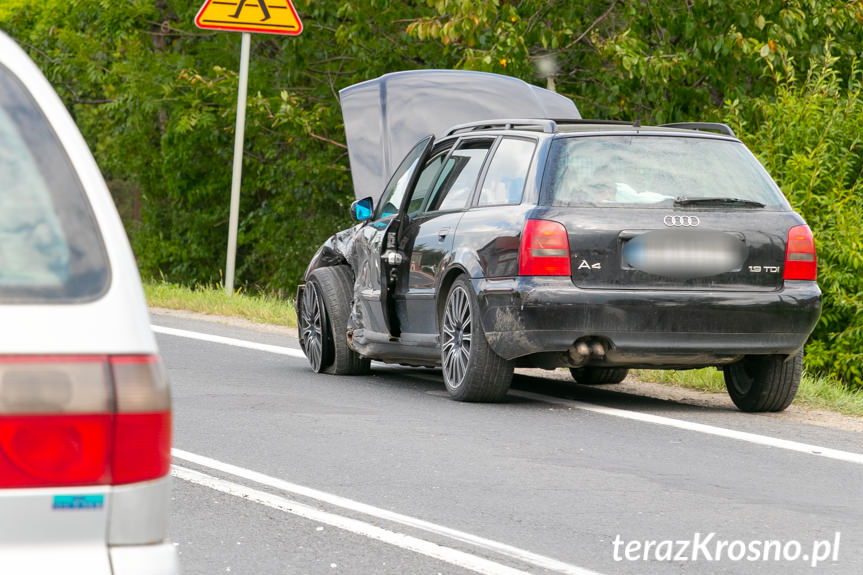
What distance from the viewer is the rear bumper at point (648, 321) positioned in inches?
324

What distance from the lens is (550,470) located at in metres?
6.77

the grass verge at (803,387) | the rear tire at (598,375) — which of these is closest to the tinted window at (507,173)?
the rear tire at (598,375)

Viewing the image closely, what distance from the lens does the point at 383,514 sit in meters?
5.77

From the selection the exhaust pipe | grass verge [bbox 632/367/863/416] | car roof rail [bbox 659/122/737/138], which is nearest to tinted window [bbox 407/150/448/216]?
car roof rail [bbox 659/122/737/138]

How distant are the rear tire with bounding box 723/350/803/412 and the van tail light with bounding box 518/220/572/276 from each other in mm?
1369

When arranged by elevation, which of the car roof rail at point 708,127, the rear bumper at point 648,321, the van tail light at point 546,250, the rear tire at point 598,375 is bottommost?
the rear tire at point 598,375

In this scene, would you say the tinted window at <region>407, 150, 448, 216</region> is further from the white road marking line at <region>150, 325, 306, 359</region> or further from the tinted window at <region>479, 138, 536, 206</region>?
the white road marking line at <region>150, 325, 306, 359</region>

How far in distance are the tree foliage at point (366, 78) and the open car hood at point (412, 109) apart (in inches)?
96.4

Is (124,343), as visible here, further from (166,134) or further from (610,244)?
(166,134)

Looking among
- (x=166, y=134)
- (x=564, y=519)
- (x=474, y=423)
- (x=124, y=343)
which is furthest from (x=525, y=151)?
(x=166, y=134)

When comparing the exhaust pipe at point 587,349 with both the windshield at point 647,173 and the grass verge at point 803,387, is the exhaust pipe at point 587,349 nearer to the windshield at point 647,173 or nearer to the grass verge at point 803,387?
the windshield at point 647,173

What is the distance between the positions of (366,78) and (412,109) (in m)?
8.89

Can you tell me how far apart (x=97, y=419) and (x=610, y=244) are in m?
5.87

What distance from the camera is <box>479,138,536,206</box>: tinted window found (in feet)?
28.8
